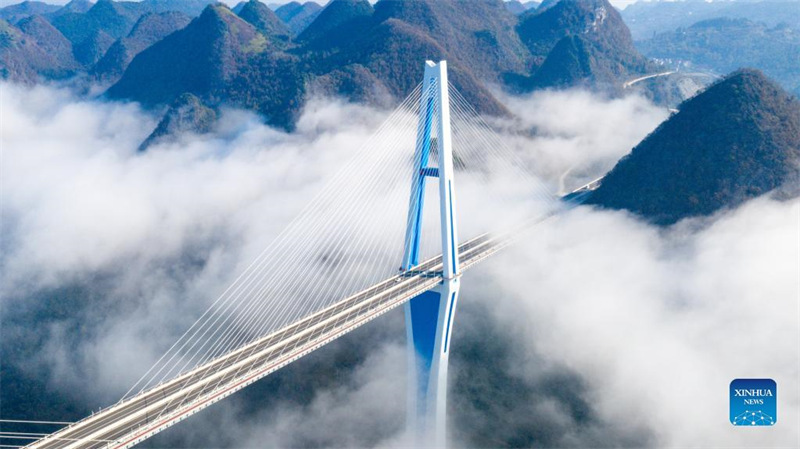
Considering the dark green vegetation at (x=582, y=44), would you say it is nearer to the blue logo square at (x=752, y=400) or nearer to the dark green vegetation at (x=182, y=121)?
the dark green vegetation at (x=182, y=121)

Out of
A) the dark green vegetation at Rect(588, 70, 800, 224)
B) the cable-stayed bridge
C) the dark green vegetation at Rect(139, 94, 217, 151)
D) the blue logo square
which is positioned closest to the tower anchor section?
the cable-stayed bridge

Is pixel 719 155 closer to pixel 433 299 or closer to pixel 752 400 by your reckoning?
pixel 752 400

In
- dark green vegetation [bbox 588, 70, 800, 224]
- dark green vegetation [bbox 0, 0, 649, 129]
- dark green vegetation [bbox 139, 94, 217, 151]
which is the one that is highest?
dark green vegetation [bbox 0, 0, 649, 129]

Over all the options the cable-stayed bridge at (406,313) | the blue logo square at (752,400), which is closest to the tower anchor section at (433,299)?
the cable-stayed bridge at (406,313)

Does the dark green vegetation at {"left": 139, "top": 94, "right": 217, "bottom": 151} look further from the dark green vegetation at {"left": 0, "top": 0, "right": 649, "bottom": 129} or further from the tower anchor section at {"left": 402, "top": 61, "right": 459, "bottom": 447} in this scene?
the tower anchor section at {"left": 402, "top": 61, "right": 459, "bottom": 447}

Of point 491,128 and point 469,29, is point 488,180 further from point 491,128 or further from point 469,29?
point 469,29

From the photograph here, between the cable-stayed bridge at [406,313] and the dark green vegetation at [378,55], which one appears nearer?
the cable-stayed bridge at [406,313]
